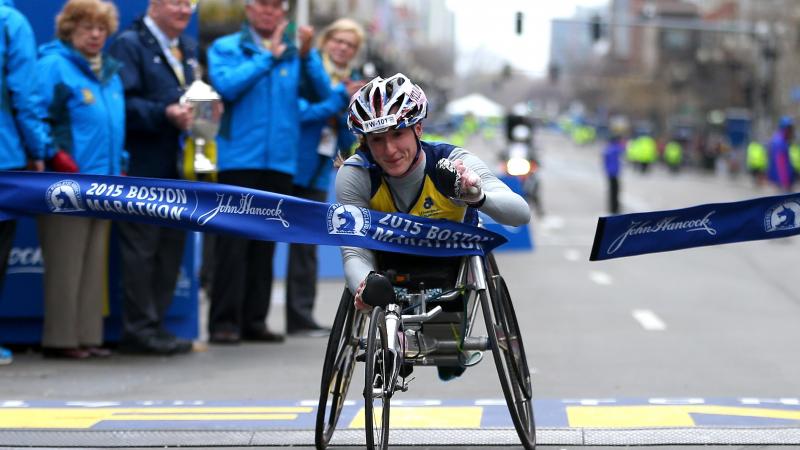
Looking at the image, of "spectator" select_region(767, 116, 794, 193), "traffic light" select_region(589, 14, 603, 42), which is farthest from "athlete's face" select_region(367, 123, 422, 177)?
"traffic light" select_region(589, 14, 603, 42)

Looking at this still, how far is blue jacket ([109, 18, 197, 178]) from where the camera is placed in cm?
971

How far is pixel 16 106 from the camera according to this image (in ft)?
29.1

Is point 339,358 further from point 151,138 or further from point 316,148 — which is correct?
point 316,148

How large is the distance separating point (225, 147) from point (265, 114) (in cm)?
34

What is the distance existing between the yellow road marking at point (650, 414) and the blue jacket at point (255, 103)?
10.4ft

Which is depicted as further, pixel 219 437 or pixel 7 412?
pixel 7 412

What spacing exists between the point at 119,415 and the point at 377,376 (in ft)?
7.79

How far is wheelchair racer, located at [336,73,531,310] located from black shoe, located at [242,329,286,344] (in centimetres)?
437

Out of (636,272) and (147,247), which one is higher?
(147,247)

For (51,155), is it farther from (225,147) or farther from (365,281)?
(365,281)

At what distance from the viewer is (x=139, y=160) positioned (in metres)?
9.81

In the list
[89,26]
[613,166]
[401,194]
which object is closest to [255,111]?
[89,26]

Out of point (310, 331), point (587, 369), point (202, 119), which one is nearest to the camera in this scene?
point (587, 369)

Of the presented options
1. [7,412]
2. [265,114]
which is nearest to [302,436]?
[7,412]
